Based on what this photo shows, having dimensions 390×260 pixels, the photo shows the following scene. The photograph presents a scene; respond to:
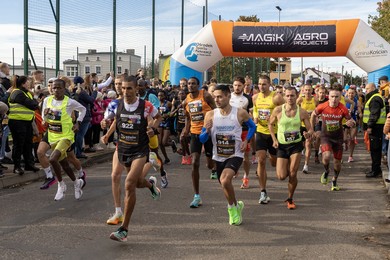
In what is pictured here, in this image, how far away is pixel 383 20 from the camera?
33.2m

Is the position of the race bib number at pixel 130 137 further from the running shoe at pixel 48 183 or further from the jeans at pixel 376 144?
the jeans at pixel 376 144

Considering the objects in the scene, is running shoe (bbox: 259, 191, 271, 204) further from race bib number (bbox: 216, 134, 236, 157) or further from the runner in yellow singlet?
race bib number (bbox: 216, 134, 236, 157)

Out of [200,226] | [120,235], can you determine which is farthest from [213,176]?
[120,235]

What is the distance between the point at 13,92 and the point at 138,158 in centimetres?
419

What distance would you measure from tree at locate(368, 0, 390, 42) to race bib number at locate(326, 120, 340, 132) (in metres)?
26.0

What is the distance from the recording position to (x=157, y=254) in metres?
4.88

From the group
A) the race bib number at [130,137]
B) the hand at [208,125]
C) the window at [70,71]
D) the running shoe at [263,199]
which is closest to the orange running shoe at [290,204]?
the running shoe at [263,199]

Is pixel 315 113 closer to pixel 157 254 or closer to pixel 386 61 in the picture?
pixel 157 254

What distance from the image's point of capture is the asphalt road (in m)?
4.98

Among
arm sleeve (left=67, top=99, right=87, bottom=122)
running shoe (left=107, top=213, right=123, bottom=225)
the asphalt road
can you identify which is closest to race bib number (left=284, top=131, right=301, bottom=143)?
the asphalt road

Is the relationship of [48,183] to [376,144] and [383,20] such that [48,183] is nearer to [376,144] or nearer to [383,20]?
[376,144]

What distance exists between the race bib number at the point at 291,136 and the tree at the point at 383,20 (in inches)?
1080

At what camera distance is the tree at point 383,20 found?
3212 cm

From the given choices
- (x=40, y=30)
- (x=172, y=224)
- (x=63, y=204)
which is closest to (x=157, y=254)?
(x=172, y=224)
